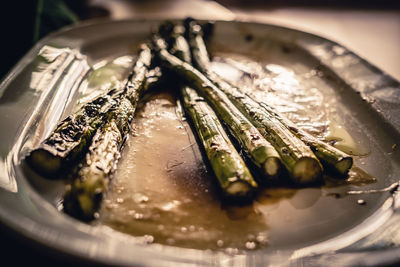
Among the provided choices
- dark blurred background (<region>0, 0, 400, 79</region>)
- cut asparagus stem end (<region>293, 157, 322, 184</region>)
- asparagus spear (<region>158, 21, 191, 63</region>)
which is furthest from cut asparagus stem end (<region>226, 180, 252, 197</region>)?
dark blurred background (<region>0, 0, 400, 79</region>)

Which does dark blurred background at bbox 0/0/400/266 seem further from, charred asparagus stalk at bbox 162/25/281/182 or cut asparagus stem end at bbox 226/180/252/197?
charred asparagus stalk at bbox 162/25/281/182

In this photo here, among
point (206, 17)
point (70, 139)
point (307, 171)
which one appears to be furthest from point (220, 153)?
point (206, 17)

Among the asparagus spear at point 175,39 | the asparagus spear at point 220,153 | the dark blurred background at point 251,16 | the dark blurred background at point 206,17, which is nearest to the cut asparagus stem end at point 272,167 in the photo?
the asparagus spear at point 220,153

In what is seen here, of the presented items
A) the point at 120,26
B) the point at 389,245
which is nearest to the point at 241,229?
the point at 389,245

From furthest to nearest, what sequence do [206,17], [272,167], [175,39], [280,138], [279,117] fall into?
[206,17], [175,39], [279,117], [280,138], [272,167]

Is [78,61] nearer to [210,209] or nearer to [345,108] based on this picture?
[210,209]

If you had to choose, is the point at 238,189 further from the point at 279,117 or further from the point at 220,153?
the point at 279,117
